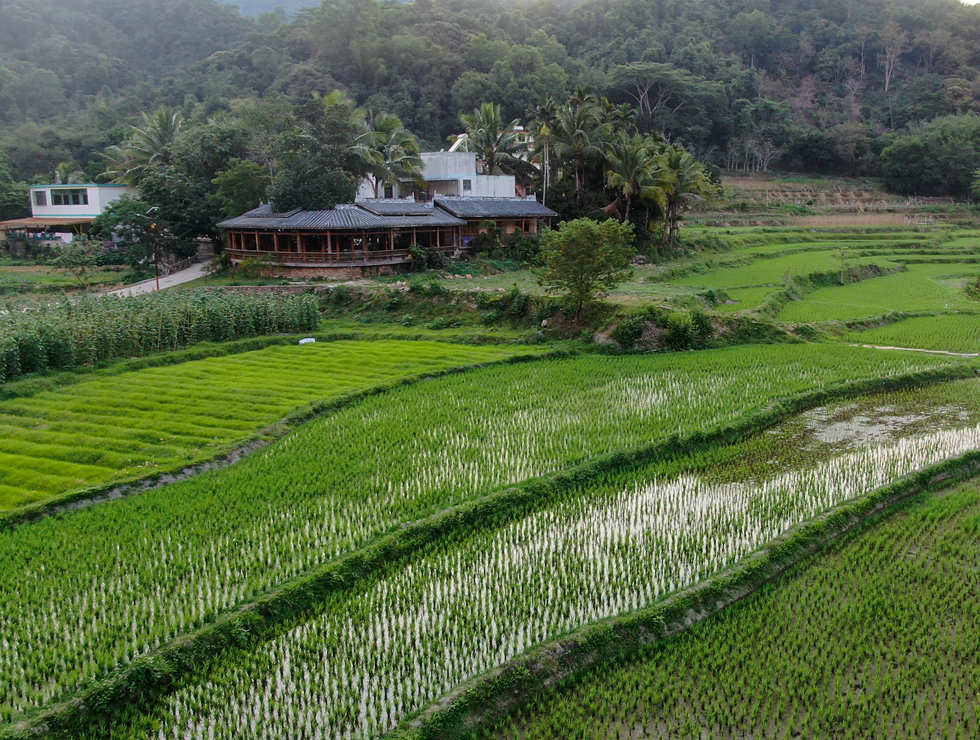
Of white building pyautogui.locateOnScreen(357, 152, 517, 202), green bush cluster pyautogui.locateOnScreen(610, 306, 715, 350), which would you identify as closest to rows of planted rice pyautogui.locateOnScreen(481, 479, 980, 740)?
green bush cluster pyautogui.locateOnScreen(610, 306, 715, 350)

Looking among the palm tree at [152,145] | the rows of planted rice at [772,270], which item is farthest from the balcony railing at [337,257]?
the palm tree at [152,145]

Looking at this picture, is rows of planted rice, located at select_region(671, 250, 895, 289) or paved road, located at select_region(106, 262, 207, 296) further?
rows of planted rice, located at select_region(671, 250, 895, 289)

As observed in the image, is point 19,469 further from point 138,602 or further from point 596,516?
point 596,516

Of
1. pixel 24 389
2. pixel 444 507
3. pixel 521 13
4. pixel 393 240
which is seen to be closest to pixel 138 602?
pixel 444 507

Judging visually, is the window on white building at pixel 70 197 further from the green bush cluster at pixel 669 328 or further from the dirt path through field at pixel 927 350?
the dirt path through field at pixel 927 350

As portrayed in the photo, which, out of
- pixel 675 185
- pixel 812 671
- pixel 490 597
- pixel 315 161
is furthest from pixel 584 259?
pixel 812 671

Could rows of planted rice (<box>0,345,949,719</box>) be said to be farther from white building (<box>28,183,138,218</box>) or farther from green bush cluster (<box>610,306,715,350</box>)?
white building (<box>28,183,138,218</box>)

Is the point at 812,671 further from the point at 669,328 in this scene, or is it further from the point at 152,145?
the point at 152,145
